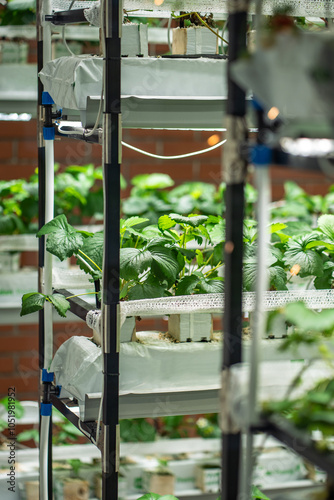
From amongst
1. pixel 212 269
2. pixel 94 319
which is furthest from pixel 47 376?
pixel 212 269

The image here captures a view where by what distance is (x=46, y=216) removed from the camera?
5.69 feet

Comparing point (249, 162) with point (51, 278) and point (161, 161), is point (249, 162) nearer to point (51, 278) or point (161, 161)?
point (51, 278)

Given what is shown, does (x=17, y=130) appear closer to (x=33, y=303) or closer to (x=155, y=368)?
(x=33, y=303)

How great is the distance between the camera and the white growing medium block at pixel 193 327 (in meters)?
1.48

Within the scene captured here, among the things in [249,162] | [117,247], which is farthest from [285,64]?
[117,247]

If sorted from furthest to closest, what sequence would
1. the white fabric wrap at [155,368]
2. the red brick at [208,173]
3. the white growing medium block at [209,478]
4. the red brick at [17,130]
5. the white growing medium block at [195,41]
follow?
the red brick at [208,173]
the red brick at [17,130]
the white growing medium block at [209,478]
the white growing medium block at [195,41]
the white fabric wrap at [155,368]

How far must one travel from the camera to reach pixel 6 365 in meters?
3.13

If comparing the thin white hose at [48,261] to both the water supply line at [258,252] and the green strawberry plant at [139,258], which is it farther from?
the water supply line at [258,252]

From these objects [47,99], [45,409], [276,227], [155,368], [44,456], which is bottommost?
[44,456]

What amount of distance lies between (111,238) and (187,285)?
8.5 inches

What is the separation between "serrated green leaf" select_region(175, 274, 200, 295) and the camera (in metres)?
1.48

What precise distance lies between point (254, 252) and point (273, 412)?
73cm

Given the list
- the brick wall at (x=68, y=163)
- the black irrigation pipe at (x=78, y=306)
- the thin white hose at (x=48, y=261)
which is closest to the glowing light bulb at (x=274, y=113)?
the black irrigation pipe at (x=78, y=306)

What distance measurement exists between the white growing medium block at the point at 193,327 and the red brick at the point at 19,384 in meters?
1.79
